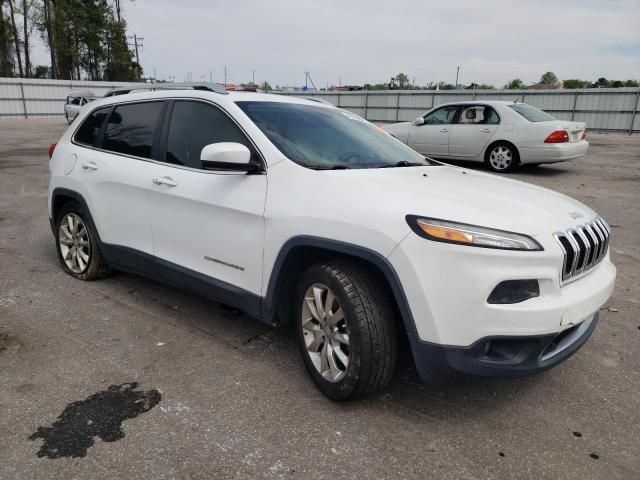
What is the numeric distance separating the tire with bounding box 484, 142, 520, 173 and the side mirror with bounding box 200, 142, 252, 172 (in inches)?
359

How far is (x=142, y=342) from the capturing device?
3.50m

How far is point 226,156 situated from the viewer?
2.94m

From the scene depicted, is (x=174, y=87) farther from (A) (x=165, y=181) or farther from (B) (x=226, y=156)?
(B) (x=226, y=156)

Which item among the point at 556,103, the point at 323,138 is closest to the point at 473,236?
the point at 323,138

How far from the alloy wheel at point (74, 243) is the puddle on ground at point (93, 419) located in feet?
6.44

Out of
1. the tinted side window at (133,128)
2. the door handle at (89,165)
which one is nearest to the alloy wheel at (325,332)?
the tinted side window at (133,128)

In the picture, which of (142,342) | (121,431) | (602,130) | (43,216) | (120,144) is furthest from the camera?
(602,130)

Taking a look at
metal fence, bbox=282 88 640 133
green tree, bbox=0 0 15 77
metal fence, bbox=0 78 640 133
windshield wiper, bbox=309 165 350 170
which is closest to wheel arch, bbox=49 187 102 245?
windshield wiper, bbox=309 165 350 170

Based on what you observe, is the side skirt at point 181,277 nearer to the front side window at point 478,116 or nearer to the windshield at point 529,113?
the front side window at point 478,116

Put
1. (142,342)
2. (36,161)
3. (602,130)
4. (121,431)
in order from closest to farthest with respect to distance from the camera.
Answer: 1. (121,431)
2. (142,342)
3. (36,161)
4. (602,130)

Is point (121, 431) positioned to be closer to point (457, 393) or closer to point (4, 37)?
point (457, 393)

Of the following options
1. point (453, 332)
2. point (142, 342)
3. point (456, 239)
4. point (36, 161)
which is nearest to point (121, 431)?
point (142, 342)

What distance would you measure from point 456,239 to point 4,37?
54.9 meters

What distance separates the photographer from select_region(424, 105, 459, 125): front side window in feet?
38.5
